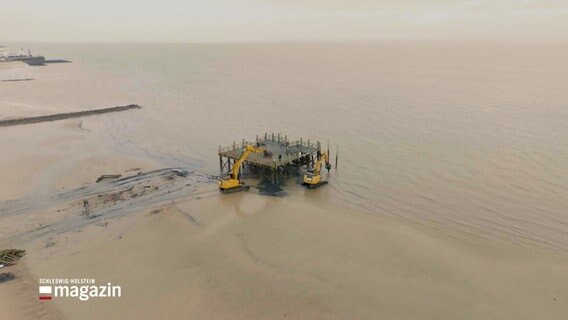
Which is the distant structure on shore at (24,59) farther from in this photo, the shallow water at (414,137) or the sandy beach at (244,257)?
the sandy beach at (244,257)

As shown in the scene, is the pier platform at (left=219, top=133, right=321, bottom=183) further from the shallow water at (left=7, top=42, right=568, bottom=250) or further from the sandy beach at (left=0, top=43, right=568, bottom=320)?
the shallow water at (left=7, top=42, right=568, bottom=250)

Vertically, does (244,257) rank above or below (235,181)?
below

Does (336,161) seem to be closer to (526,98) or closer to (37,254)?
(37,254)

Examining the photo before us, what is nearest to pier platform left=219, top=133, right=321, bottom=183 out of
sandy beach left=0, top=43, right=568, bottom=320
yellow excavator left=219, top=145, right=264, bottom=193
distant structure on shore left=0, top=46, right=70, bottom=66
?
yellow excavator left=219, top=145, right=264, bottom=193

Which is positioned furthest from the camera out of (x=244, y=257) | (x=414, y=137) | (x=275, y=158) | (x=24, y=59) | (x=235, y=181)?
(x=24, y=59)

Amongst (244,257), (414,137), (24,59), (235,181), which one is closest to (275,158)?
(235,181)

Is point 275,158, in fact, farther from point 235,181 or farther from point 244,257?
point 244,257

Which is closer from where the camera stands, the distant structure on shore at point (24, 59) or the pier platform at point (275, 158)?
the pier platform at point (275, 158)

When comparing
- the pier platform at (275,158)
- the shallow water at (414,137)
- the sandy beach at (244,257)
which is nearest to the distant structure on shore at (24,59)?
the shallow water at (414,137)

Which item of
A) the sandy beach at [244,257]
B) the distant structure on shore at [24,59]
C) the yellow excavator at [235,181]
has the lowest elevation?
the sandy beach at [244,257]
